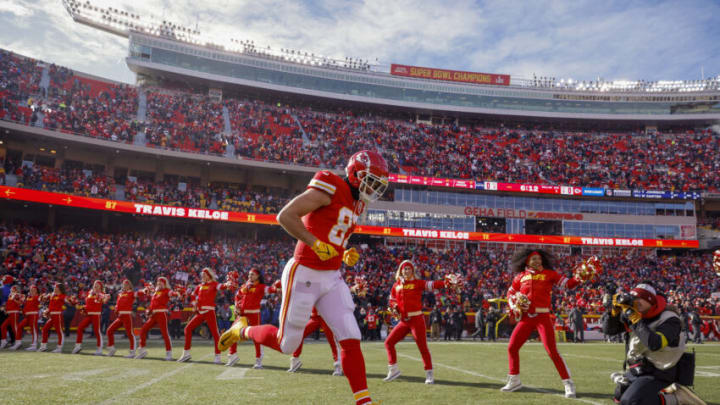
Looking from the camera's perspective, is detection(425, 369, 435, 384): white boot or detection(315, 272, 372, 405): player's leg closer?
detection(315, 272, 372, 405): player's leg

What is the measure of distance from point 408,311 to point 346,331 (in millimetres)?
4791

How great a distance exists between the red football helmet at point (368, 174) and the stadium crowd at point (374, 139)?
33.6 m

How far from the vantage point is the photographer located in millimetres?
4398

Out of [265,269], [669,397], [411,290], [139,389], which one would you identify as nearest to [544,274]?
[411,290]

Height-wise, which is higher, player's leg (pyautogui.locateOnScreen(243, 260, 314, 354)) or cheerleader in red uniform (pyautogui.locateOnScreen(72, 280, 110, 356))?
player's leg (pyautogui.locateOnScreen(243, 260, 314, 354))

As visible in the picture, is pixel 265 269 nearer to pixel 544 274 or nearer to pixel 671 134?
pixel 544 274

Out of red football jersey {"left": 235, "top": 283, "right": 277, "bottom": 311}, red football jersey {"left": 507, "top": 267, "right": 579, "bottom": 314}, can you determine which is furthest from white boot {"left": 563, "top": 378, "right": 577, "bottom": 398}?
red football jersey {"left": 235, "top": 283, "right": 277, "bottom": 311}

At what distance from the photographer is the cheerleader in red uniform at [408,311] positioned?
830 centimetres

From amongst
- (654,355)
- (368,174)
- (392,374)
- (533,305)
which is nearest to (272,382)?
(392,374)

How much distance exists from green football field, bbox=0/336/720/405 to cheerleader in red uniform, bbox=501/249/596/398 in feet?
1.62

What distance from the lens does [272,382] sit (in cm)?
771

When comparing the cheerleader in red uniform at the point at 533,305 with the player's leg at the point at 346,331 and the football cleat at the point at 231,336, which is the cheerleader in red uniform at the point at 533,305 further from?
the football cleat at the point at 231,336

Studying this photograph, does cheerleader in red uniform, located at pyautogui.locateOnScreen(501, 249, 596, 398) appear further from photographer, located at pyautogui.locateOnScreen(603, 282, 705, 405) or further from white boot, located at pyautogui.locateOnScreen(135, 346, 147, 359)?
white boot, located at pyautogui.locateOnScreen(135, 346, 147, 359)

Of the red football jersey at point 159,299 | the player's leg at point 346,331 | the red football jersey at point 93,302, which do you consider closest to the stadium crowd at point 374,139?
the red football jersey at point 93,302
